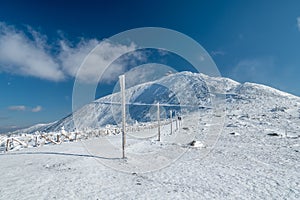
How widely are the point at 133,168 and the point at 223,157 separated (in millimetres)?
6511

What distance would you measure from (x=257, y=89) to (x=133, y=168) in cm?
17647

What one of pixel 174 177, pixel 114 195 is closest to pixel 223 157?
pixel 174 177

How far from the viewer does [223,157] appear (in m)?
14.7

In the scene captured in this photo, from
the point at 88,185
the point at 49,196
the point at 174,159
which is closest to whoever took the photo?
the point at 49,196

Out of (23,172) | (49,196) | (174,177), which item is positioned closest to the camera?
(49,196)

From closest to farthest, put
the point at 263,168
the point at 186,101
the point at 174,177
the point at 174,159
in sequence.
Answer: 1. the point at 174,177
2. the point at 263,168
3. the point at 174,159
4. the point at 186,101

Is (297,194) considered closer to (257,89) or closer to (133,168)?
(133,168)

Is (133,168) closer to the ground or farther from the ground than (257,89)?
closer to the ground

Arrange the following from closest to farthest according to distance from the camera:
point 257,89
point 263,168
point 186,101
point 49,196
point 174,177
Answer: point 49,196 → point 174,177 → point 263,168 → point 257,89 → point 186,101

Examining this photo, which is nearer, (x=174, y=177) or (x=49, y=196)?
(x=49, y=196)

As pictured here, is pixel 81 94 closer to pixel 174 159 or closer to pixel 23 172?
pixel 23 172

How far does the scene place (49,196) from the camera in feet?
24.9

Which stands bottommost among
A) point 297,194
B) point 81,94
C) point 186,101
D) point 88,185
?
point 297,194

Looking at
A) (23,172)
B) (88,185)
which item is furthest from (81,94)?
(88,185)
